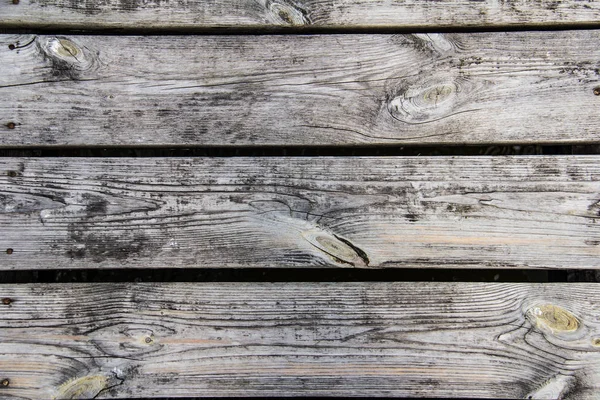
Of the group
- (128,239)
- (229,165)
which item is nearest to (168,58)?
(229,165)

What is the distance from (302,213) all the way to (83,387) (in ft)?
2.80

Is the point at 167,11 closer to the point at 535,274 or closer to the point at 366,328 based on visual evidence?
the point at 366,328

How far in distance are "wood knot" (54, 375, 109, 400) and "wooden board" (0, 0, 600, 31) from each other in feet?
3.57

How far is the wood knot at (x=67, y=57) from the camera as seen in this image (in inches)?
51.8

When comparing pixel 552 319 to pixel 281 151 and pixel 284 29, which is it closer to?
pixel 281 151

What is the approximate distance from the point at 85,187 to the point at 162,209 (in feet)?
0.80

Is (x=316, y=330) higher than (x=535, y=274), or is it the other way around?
(x=535, y=274)

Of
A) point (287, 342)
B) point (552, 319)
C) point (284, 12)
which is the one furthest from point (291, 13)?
point (552, 319)

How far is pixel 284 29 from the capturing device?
53.6 inches

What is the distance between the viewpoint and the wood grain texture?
4.34ft

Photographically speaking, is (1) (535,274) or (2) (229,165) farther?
(1) (535,274)

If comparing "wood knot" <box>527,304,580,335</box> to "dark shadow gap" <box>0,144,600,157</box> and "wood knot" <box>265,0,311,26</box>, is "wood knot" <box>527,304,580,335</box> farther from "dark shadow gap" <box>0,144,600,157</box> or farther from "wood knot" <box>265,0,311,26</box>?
"wood knot" <box>265,0,311,26</box>

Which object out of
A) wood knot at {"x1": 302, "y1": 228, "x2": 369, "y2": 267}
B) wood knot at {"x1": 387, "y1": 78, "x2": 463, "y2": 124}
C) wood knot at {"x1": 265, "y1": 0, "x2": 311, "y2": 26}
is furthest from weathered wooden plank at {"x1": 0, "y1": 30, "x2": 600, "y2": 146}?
wood knot at {"x1": 302, "y1": 228, "x2": 369, "y2": 267}

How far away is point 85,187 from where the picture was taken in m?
1.32
